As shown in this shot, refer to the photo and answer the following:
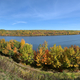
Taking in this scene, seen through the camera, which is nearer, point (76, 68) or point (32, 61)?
point (76, 68)

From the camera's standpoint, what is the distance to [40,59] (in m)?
17.5

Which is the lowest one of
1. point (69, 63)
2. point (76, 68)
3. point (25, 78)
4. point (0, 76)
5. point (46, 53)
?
point (76, 68)

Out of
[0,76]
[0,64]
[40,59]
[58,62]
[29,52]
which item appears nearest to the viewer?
[0,76]

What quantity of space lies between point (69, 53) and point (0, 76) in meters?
14.6

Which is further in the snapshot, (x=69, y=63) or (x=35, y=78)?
(x=69, y=63)

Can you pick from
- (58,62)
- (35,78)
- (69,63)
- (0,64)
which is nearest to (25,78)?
(35,78)

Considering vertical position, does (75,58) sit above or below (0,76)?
below

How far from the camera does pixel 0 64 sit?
4.82 meters

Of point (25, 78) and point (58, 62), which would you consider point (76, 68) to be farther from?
point (25, 78)

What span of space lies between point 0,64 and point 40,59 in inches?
523

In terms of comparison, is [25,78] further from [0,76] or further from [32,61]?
[32,61]

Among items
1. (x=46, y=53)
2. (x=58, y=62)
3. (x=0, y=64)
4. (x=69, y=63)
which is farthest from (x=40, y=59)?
(x=0, y=64)

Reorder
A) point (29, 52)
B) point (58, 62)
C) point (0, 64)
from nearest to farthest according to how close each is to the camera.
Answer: point (0, 64) → point (58, 62) → point (29, 52)

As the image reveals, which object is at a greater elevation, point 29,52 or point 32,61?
point 29,52
